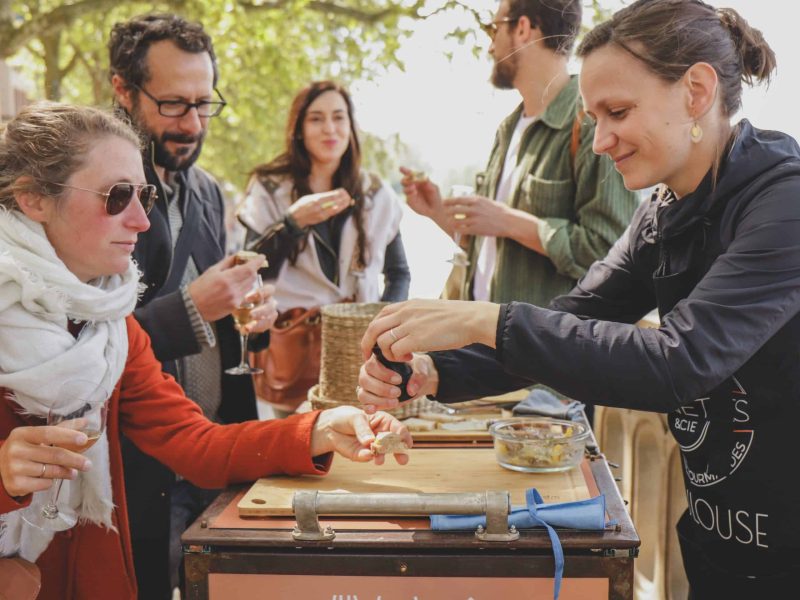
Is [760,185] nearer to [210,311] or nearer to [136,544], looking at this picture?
[210,311]

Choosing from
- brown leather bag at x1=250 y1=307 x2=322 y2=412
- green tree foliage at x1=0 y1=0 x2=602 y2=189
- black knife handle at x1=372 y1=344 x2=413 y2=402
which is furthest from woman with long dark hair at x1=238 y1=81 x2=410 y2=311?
green tree foliage at x1=0 y1=0 x2=602 y2=189

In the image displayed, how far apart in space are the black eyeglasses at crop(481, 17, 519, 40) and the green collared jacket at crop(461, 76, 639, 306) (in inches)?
13.3

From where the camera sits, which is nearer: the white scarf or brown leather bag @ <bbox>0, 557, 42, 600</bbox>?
brown leather bag @ <bbox>0, 557, 42, 600</bbox>

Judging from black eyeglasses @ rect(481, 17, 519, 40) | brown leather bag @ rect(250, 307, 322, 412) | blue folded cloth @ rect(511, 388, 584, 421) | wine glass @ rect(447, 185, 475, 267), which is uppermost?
black eyeglasses @ rect(481, 17, 519, 40)

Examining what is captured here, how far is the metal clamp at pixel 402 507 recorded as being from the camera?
1.81 m

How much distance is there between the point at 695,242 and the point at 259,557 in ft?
3.80

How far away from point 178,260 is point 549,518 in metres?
1.94

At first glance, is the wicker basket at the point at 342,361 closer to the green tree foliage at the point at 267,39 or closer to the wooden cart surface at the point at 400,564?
the wooden cart surface at the point at 400,564

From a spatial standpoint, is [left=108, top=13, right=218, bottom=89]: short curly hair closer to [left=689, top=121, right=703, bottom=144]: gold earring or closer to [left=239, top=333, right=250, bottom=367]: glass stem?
[left=239, top=333, right=250, bottom=367]: glass stem

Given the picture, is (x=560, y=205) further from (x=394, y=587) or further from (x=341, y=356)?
(x=394, y=587)

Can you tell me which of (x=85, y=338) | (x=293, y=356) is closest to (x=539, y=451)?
(x=85, y=338)

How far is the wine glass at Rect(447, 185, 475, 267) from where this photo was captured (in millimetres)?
3645

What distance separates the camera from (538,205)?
11.7 ft

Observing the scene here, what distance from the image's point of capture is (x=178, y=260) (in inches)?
130
